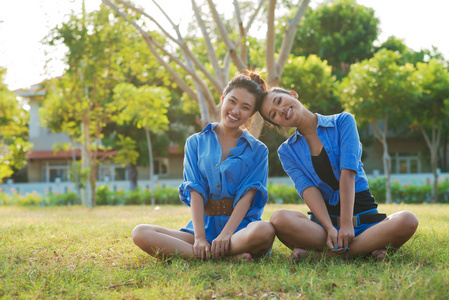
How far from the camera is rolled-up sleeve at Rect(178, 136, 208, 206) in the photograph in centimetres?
335

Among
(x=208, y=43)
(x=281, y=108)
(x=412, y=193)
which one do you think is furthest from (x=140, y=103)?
(x=281, y=108)

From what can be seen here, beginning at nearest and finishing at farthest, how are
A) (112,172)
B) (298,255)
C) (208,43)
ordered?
(298,255)
(208,43)
(112,172)

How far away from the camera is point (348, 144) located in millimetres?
3221

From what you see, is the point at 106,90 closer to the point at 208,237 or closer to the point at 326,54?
the point at 208,237

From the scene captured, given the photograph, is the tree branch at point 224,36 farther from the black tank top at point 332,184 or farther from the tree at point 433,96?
the tree at point 433,96

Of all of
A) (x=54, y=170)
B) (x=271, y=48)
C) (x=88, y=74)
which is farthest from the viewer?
(x=54, y=170)

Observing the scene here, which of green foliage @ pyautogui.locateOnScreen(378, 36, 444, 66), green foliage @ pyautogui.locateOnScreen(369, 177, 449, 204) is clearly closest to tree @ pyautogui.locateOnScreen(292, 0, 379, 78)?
green foliage @ pyautogui.locateOnScreen(378, 36, 444, 66)

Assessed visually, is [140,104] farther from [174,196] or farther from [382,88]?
[382,88]

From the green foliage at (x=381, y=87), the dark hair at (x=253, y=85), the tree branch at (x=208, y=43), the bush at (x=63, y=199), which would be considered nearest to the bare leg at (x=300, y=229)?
the dark hair at (x=253, y=85)

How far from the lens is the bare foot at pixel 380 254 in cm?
303

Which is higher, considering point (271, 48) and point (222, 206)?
point (271, 48)

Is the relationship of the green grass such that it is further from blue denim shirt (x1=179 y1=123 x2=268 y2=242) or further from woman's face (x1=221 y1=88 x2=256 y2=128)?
woman's face (x1=221 y1=88 x2=256 y2=128)

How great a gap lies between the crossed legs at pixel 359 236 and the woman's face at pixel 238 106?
2.63ft

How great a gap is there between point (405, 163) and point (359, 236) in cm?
2315
